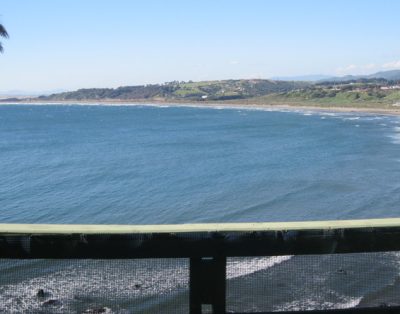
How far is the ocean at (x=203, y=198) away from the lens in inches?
121

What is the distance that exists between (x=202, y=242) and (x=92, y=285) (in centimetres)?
70

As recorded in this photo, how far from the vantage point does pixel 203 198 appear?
2928 centimetres

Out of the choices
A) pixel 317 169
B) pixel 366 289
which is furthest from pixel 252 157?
pixel 366 289

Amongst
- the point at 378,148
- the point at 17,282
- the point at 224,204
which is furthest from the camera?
the point at 378,148

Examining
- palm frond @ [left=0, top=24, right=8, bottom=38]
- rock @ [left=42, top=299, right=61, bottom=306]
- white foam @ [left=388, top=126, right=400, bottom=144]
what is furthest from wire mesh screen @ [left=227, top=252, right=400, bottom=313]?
white foam @ [left=388, top=126, right=400, bottom=144]

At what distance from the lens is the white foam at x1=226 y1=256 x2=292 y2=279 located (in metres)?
3.06

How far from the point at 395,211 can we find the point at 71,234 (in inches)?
892

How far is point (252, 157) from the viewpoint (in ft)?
168

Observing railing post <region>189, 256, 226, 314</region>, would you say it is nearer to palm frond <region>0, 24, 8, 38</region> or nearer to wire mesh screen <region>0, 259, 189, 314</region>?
wire mesh screen <region>0, 259, 189, 314</region>

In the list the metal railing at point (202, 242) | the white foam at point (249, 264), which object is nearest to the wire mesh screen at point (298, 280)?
the white foam at point (249, 264)

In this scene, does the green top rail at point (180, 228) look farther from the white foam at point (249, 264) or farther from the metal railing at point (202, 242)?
the white foam at point (249, 264)

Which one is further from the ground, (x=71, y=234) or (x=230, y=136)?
(x=71, y=234)

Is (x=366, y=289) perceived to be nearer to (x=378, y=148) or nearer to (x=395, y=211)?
(x=395, y=211)

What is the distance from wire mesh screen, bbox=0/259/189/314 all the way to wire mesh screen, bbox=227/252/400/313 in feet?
1.12
